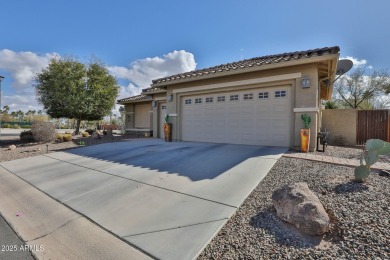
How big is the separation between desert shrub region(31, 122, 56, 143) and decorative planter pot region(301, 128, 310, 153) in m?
12.8

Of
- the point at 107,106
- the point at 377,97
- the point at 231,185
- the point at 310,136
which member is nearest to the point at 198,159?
the point at 231,185

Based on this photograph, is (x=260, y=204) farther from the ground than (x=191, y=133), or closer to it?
closer to it

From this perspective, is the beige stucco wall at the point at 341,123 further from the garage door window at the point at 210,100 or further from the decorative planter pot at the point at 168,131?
the decorative planter pot at the point at 168,131

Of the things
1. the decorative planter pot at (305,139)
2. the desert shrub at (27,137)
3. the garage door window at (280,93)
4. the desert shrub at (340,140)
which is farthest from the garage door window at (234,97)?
the desert shrub at (27,137)

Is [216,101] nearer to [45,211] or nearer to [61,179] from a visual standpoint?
[61,179]

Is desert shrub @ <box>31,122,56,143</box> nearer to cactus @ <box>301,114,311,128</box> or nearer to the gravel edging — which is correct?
the gravel edging

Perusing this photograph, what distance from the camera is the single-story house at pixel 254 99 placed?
293 inches

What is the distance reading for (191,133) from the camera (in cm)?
1077

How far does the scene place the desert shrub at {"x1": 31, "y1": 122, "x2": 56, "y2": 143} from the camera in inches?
462

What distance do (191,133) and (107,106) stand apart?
9.48 metres

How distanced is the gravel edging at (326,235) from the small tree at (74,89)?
15.2m

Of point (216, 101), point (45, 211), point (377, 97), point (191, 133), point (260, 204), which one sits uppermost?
point (377, 97)

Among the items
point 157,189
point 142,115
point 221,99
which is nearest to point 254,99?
point 221,99

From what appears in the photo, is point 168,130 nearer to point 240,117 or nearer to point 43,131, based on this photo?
point 240,117
